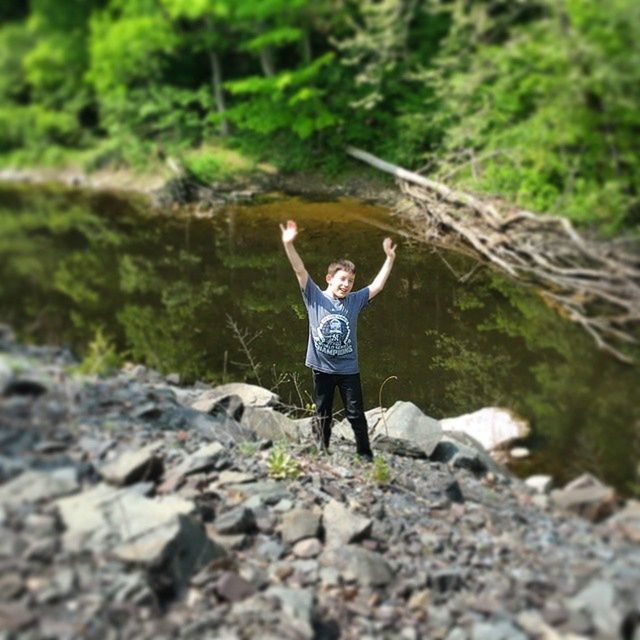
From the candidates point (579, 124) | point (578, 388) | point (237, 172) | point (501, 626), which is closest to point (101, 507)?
point (501, 626)

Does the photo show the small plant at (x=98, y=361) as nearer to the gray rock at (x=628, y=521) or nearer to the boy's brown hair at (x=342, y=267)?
the boy's brown hair at (x=342, y=267)

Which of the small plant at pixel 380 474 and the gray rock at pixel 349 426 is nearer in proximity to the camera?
the small plant at pixel 380 474

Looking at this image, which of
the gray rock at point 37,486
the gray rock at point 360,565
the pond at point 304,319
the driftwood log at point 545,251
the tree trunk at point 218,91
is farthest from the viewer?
the tree trunk at point 218,91

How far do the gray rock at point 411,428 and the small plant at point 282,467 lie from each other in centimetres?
93

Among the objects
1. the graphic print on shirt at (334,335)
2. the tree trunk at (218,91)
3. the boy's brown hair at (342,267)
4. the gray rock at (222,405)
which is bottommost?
the gray rock at (222,405)

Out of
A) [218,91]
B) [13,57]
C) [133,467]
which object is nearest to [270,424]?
[133,467]

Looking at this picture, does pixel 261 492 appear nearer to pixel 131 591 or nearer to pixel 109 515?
pixel 109 515

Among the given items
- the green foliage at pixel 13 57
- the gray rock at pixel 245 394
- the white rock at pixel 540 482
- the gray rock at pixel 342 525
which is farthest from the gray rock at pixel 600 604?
the green foliage at pixel 13 57

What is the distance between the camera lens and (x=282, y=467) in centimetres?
428

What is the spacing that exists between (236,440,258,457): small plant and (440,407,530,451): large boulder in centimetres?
162

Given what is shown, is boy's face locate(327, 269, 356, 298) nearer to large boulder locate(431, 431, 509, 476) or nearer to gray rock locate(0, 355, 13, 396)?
large boulder locate(431, 431, 509, 476)

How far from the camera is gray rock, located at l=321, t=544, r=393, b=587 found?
3371 millimetres

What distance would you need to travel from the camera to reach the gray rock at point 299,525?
3.67 metres

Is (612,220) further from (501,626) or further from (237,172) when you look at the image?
(237,172)
